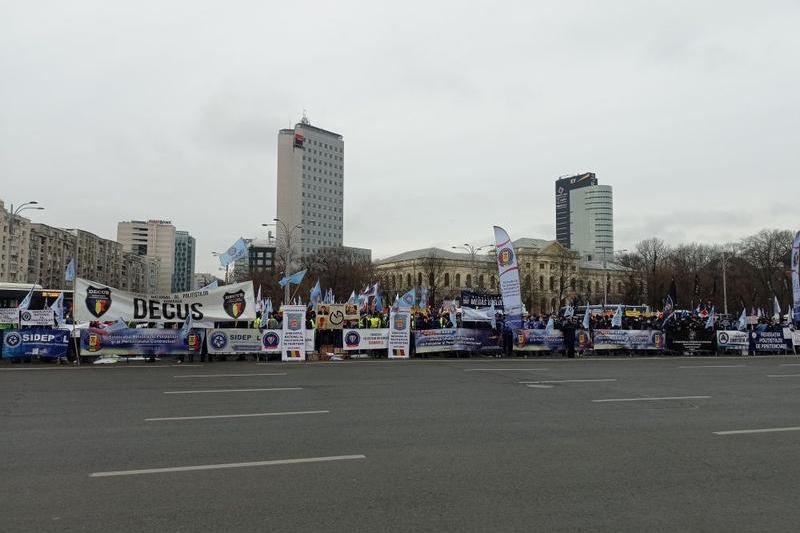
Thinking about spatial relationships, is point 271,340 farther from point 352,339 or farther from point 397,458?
point 397,458

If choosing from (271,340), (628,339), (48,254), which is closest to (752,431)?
(271,340)

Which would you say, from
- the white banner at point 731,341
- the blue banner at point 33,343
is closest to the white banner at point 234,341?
the blue banner at point 33,343

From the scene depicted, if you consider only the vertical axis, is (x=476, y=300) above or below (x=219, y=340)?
above

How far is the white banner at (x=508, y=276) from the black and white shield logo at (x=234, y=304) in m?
11.2

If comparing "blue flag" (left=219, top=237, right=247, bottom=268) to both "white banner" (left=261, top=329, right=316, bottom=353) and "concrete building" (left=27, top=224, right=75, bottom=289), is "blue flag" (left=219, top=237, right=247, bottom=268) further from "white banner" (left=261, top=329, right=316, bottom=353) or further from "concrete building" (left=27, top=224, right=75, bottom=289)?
"concrete building" (left=27, top=224, right=75, bottom=289)

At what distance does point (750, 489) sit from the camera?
612cm

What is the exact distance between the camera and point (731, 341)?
30703 millimetres

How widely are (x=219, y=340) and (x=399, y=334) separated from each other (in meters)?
7.16

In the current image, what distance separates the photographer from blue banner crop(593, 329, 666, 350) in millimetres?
29016

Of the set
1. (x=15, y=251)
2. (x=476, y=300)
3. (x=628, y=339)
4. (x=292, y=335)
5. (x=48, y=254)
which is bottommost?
(x=628, y=339)

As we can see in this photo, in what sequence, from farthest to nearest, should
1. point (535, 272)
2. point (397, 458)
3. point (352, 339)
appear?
point (535, 272)
point (352, 339)
point (397, 458)

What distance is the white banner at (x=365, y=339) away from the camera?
24.9 m

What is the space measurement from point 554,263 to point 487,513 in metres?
129

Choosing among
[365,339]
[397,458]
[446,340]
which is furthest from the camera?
[446,340]
